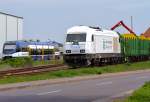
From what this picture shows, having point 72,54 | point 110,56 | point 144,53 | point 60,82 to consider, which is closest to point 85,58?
point 72,54

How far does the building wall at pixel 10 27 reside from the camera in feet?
320

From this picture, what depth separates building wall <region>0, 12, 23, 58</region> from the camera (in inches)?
3845

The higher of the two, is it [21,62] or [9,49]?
[9,49]

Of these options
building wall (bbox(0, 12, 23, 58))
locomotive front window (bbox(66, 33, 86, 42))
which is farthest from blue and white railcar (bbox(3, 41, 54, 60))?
locomotive front window (bbox(66, 33, 86, 42))

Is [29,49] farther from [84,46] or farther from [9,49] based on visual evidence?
[84,46]

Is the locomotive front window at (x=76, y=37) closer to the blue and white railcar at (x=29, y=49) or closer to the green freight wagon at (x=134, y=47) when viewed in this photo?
the green freight wagon at (x=134, y=47)

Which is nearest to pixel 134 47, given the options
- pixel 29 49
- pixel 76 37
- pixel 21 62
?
pixel 21 62

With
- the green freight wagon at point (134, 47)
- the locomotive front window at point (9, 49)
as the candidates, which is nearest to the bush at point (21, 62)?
the green freight wagon at point (134, 47)

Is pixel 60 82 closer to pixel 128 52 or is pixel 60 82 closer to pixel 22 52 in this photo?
pixel 128 52

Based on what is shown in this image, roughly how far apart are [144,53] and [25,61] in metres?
19.3

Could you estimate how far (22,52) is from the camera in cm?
7212

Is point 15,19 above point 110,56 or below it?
above

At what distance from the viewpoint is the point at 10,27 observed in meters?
100

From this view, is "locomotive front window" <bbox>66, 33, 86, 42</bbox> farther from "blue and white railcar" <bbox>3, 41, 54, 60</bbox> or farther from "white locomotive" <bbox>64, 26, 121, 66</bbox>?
"blue and white railcar" <bbox>3, 41, 54, 60</bbox>
